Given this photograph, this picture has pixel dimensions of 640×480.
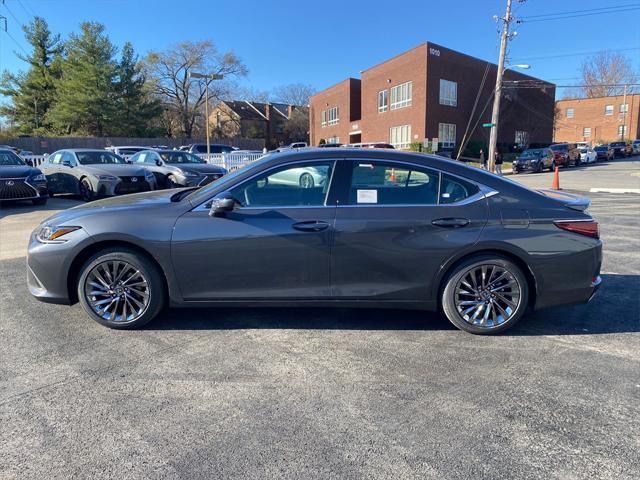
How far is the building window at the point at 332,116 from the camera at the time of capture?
5100cm

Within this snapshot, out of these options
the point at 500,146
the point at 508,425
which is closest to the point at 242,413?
the point at 508,425

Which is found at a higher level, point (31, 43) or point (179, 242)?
point (31, 43)

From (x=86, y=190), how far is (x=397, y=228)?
11.5 m

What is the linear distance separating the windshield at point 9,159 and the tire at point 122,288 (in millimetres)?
10517

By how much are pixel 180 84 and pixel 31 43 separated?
56.2 ft

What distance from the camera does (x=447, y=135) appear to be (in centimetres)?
3844

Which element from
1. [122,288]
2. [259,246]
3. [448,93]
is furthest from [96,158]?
[448,93]

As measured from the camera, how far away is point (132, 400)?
2.91 metres

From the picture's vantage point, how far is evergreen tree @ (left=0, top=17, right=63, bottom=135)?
44031 mm

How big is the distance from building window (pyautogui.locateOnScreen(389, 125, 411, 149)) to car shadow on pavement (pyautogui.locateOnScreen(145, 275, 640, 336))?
35.3m

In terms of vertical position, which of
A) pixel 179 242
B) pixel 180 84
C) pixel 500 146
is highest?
pixel 180 84

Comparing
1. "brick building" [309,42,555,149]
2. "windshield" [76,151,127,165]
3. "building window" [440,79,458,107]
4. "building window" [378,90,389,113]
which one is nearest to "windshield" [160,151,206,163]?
"windshield" [76,151,127,165]

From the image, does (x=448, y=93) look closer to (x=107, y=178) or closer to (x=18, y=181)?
(x=107, y=178)

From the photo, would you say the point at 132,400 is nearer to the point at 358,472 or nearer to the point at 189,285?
the point at 189,285
